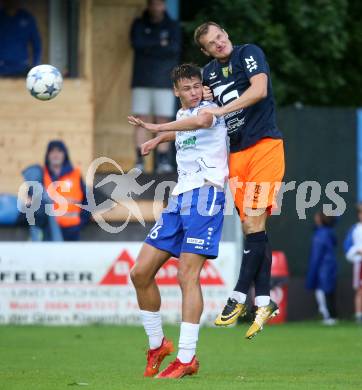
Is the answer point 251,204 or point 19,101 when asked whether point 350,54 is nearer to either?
point 19,101

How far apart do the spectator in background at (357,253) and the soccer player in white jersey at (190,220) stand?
10.1 m

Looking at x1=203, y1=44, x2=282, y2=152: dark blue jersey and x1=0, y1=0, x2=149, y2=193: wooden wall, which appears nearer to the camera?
x1=203, y1=44, x2=282, y2=152: dark blue jersey

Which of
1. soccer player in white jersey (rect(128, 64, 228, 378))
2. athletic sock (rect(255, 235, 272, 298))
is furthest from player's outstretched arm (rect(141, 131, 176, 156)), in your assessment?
athletic sock (rect(255, 235, 272, 298))

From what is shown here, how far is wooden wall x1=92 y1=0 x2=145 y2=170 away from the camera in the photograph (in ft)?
70.2

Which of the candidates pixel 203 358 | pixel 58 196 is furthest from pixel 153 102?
pixel 203 358

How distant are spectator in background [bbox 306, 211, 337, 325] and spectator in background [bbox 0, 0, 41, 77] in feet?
17.6

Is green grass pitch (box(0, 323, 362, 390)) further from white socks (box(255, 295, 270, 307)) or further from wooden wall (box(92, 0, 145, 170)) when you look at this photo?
wooden wall (box(92, 0, 145, 170))

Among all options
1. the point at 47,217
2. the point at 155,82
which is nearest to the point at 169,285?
the point at 47,217

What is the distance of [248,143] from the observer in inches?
445

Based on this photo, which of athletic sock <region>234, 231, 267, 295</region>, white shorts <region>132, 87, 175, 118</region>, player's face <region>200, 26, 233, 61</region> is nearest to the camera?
player's face <region>200, 26, 233, 61</region>

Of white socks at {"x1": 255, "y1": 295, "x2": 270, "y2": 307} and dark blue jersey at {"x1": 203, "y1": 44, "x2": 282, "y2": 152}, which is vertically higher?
dark blue jersey at {"x1": 203, "y1": 44, "x2": 282, "y2": 152}

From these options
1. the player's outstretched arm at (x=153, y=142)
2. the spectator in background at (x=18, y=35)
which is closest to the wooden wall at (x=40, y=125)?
the spectator in background at (x=18, y=35)

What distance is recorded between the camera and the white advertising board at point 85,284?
18.5m

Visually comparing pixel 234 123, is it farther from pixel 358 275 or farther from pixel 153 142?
pixel 358 275
